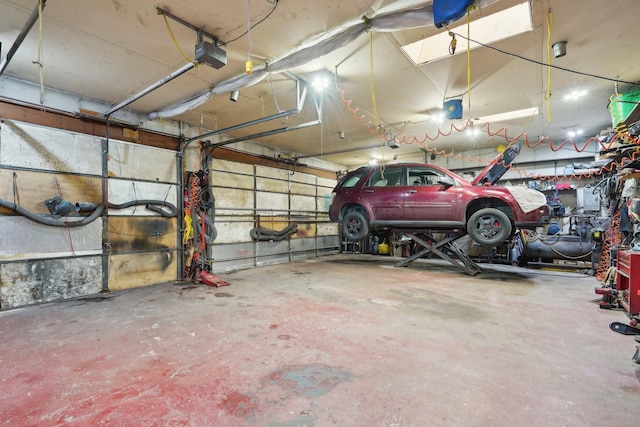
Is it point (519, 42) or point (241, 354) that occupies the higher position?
A: point (519, 42)

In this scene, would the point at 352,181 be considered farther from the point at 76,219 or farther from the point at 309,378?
the point at 76,219

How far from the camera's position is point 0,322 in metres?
3.25

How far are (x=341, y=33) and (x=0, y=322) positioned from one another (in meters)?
5.16

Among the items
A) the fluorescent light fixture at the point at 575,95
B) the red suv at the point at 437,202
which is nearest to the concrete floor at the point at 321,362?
the red suv at the point at 437,202

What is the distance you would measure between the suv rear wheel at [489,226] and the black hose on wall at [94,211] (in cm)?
591

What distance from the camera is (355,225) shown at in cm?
618

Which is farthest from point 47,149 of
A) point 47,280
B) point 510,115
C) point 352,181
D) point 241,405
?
point 510,115

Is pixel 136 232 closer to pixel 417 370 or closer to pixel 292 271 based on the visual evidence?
pixel 292 271

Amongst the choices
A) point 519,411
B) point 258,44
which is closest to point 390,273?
point 519,411

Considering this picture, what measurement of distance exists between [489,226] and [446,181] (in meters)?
1.13

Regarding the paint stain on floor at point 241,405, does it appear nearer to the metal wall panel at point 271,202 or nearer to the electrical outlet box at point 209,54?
the electrical outlet box at point 209,54

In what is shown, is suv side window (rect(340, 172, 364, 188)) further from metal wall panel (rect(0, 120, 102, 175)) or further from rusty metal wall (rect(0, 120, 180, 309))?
metal wall panel (rect(0, 120, 102, 175))

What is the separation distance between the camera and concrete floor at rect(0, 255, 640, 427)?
1.62 metres

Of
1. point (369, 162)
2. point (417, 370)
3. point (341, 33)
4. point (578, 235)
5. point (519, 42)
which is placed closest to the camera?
point (417, 370)
